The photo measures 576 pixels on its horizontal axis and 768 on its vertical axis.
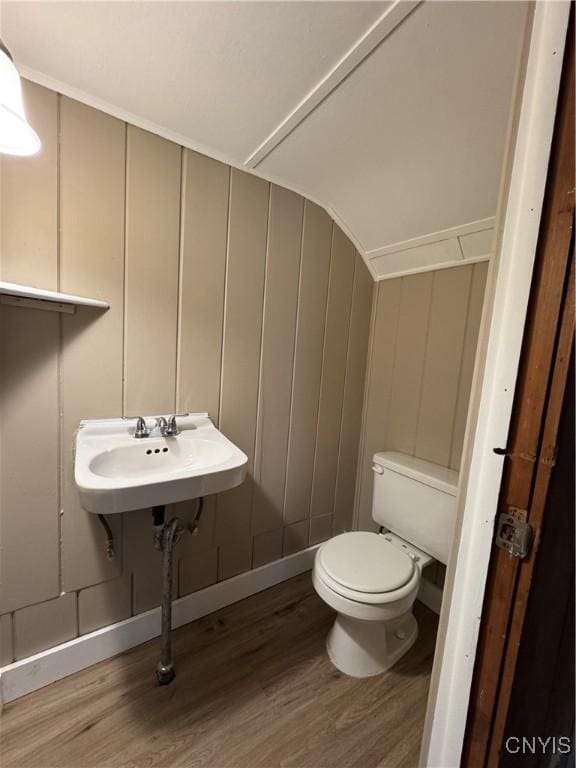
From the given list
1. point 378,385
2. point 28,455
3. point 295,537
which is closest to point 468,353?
point 378,385

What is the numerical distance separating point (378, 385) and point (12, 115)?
1.69m

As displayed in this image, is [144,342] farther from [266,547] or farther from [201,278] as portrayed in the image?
[266,547]

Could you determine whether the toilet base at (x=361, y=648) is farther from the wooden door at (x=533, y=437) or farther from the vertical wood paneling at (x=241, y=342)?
the wooden door at (x=533, y=437)

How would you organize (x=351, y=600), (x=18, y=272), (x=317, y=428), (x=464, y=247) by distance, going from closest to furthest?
(x=18, y=272), (x=351, y=600), (x=464, y=247), (x=317, y=428)

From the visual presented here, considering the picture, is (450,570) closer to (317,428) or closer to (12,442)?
(317,428)

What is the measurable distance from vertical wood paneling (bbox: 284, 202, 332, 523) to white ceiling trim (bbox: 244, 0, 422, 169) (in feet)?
1.29

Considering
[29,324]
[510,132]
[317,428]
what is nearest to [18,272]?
[29,324]

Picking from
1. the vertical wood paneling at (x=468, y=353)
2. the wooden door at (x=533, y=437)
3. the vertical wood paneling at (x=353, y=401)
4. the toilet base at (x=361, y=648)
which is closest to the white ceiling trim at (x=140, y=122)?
the vertical wood paneling at (x=353, y=401)

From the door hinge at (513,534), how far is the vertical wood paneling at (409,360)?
46.0 inches

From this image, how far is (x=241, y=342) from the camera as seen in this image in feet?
4.69

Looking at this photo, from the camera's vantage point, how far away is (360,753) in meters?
1.00

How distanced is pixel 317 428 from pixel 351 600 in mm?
814

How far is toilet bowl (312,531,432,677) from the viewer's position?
112 centimetres

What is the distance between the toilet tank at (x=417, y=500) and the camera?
1339 mm
